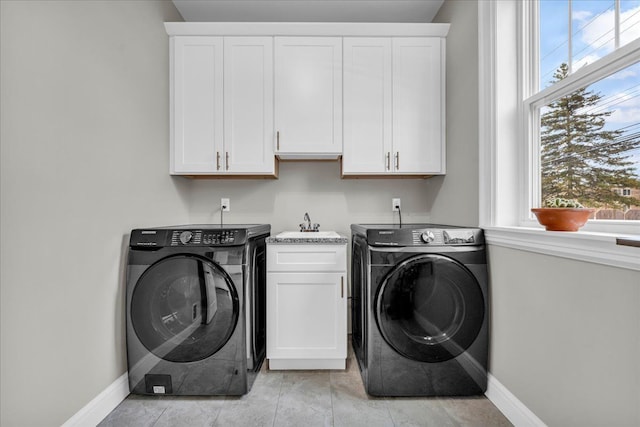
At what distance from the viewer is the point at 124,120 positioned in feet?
6.29

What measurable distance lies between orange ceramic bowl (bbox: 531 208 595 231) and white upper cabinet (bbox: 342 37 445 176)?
1.15 meters

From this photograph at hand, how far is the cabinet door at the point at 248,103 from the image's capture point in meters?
2.39

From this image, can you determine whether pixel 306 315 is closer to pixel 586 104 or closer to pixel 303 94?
pixel 303 94

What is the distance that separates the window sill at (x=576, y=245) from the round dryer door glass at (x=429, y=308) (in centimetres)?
34

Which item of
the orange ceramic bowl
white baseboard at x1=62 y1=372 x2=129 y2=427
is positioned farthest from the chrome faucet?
the orange ceramic bowl

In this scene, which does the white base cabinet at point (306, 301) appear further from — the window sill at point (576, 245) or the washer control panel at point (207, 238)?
the window sill at point (576, 245)

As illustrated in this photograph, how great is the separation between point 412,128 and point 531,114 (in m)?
0.83

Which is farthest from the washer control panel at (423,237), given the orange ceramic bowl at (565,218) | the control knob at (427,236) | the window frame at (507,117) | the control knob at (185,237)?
the control knob at (185,237)

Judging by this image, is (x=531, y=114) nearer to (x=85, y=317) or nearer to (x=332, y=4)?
(x=332, y=4)

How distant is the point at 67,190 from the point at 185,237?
1.90ft

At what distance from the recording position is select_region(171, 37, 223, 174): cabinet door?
239cm

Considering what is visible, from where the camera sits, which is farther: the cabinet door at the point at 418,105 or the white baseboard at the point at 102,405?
the cabinet door at the point at 418,105

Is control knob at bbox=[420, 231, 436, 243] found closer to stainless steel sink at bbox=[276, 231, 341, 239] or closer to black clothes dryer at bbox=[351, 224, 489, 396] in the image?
black clothes dryer at bbox=[351, 224, 489, 396]

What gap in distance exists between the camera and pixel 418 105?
2.43 metres
